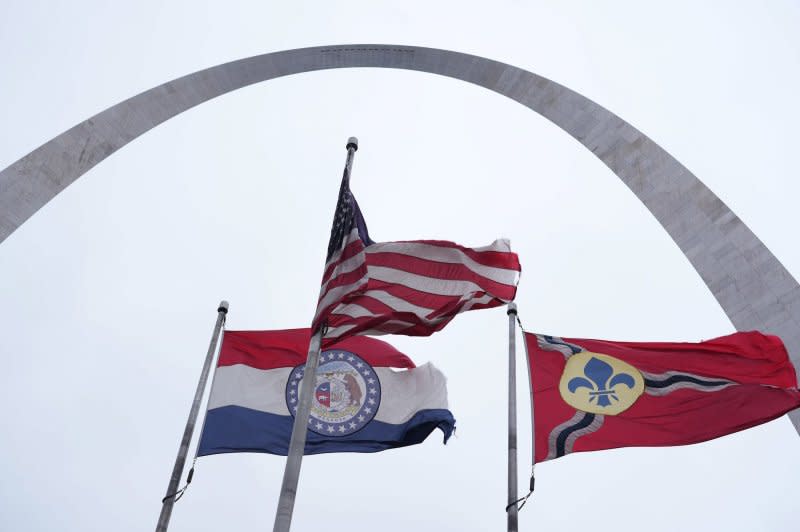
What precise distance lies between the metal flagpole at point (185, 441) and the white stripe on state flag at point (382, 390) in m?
0.94

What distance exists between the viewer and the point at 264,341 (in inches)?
530

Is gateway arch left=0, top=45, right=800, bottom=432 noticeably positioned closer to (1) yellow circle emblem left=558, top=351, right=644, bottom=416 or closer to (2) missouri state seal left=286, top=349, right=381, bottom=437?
(1) yellow circle emblem left=558, top=351, right=644, bottom=416

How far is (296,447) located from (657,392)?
17.3ft

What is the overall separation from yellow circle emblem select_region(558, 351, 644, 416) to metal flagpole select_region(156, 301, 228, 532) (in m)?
6.12

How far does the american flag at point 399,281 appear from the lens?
32.8 ft

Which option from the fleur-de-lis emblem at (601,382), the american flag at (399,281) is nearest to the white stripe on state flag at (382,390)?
the american flag at (399,281)

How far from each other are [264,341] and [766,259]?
8.76m

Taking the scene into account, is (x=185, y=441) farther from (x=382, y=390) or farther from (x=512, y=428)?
(x=512, y=428)

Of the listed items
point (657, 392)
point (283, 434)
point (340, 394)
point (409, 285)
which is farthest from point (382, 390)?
point (657, 392)

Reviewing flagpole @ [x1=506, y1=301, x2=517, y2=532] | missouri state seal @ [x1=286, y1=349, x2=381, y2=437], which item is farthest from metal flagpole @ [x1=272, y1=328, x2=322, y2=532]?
flagpole @ [x1=506, y1=301, x2=517, y2=532]

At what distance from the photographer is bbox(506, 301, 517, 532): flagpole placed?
10.8 meters

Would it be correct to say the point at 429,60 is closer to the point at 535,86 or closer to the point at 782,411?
the point at 535,86

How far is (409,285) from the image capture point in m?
10.9

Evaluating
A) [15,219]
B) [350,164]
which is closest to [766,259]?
[350,164]
